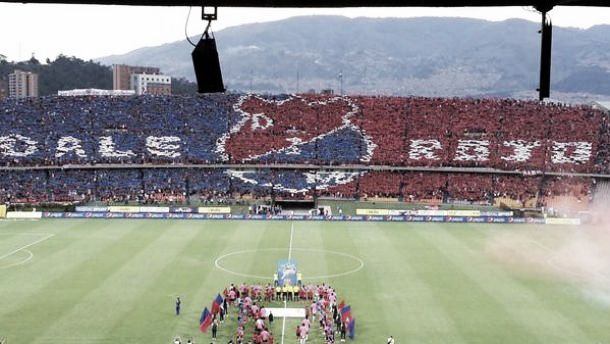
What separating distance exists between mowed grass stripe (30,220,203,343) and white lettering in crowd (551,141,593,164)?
40.0 metres

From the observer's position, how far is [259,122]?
75.8 metres

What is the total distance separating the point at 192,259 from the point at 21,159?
37337 mm

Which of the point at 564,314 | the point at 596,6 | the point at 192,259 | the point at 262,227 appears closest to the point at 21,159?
the point at 262,227

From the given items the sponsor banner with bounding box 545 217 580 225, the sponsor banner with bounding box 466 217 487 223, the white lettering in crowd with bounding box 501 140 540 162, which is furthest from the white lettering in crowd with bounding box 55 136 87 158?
the sponsor banner with bounding box 545 217 580 225

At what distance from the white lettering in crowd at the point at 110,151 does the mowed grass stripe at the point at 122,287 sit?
22409 millimetres

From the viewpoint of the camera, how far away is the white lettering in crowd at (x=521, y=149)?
70.7 meters

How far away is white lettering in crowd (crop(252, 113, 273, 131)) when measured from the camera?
7519 cm

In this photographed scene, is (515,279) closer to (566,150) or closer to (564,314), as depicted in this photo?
(564,314)

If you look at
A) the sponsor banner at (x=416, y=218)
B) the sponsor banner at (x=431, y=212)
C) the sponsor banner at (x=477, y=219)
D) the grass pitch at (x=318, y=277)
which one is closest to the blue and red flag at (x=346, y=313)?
the grass pitch at (x=318, y=277)

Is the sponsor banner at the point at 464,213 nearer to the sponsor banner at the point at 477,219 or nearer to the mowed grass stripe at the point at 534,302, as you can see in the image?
the sponsor banner at the point at 477,219

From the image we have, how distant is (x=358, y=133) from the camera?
244ft

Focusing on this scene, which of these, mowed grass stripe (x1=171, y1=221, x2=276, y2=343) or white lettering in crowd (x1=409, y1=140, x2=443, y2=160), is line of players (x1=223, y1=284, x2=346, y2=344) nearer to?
mowed grass stripe (x1=171, y1=221, x2=276, y2=343)

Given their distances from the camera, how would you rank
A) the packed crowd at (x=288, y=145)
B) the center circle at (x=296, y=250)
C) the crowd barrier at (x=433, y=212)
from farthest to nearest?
1. the packed crowd at (x=288, y=145)
2. the crowd barrier at (x=433, y=212)
3. the center circle at (x=296, y=250)

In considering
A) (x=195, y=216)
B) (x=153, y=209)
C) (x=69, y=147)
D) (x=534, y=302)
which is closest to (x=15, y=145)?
(x=69, y=147)
